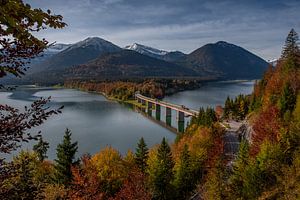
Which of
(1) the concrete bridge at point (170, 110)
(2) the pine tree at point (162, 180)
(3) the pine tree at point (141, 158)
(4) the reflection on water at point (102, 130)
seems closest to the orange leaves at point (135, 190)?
(2) the pine tree at point (162, 180)

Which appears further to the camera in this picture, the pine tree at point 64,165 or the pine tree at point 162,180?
the pine tree at point 162,180

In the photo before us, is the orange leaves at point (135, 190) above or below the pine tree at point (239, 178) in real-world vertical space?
below

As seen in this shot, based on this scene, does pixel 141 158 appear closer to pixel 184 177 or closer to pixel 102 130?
pixel 184 177

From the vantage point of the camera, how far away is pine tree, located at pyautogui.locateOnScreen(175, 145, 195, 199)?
39562 millimetres

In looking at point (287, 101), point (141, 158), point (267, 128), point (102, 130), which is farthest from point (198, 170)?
point (102, 130)

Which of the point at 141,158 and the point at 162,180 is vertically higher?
the point at 141,158

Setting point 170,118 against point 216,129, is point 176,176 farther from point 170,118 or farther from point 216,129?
point 170,118

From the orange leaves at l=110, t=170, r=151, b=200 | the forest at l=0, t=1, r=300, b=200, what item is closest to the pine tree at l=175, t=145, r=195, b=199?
the forest at l=0, t=1, r=300, b=200

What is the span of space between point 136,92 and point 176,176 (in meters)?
137

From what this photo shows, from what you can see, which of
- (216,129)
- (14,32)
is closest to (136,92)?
(216,129)

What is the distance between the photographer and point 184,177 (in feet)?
131

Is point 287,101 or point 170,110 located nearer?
point 287,101

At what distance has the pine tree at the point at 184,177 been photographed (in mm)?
39562

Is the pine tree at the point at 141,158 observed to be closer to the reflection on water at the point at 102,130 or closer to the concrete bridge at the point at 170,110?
the reflection on water at the point at 102,130
